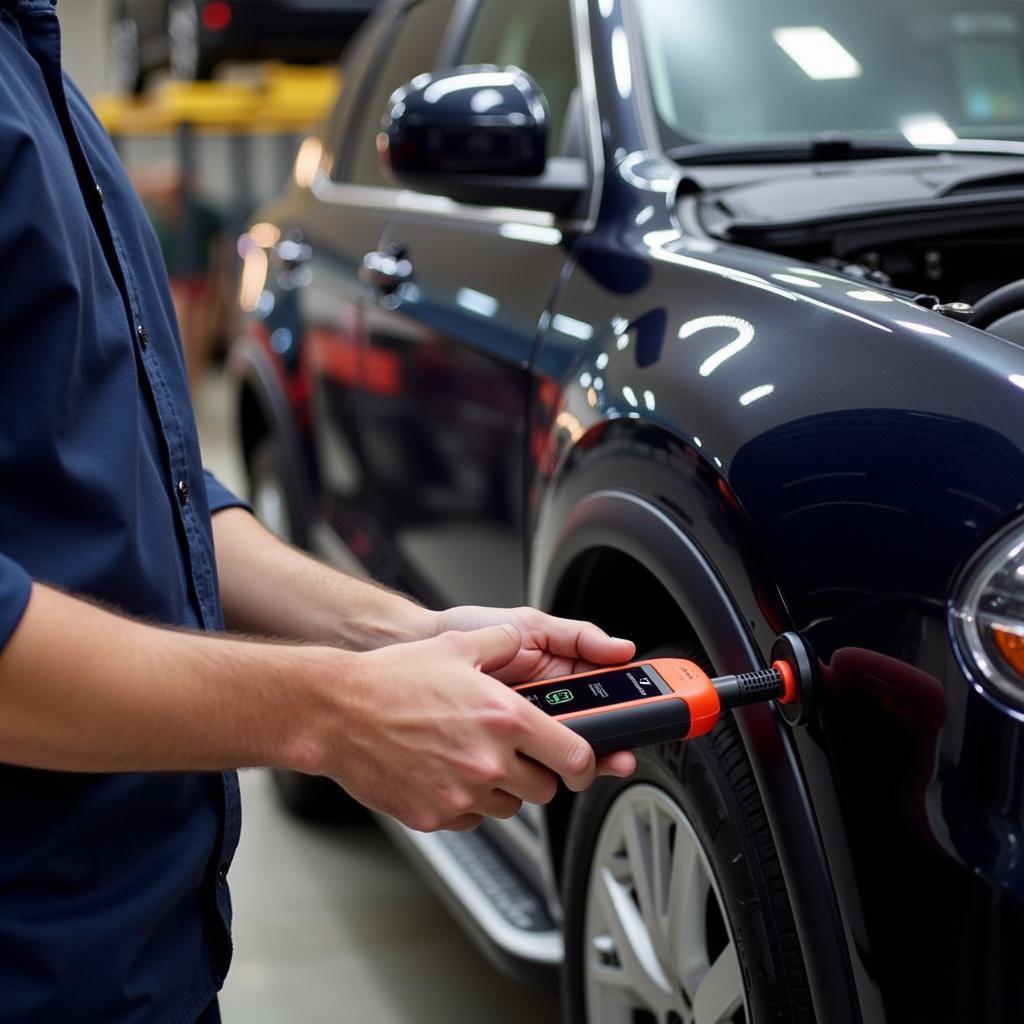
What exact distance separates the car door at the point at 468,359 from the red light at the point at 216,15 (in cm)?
510

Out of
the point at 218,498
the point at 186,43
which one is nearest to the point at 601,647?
the point at 218,498

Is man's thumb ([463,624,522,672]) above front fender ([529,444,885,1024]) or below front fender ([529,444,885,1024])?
above

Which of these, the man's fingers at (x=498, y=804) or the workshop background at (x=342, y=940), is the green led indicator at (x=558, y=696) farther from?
the workshop background at (x=342, y=940)

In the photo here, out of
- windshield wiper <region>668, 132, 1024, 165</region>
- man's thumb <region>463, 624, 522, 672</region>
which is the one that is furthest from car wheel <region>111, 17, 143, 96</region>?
man's thumb <region>463, 624, 522, 672</region>

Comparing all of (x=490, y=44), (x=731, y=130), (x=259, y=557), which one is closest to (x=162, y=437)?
(x=259, y=557)

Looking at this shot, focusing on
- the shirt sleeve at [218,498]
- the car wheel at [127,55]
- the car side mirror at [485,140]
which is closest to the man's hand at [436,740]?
the shirt sleeve at [218,498]

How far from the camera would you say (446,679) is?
0.98 metres

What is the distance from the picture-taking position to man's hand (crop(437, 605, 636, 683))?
1.17 meters

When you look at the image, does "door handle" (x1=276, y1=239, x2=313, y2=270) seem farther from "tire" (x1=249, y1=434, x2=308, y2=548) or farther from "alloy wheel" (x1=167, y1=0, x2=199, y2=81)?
"alloy wheel" (x1=167, y1=0, x2=199, y2=81)

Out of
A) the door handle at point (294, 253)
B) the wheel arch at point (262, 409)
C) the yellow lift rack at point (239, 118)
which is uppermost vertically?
the door handle at point (294, 253)

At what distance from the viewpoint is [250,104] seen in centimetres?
739

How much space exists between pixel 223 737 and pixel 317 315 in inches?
73.7

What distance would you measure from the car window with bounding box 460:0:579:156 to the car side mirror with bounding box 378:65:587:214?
8.4 inches

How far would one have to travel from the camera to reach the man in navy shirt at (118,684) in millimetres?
885
